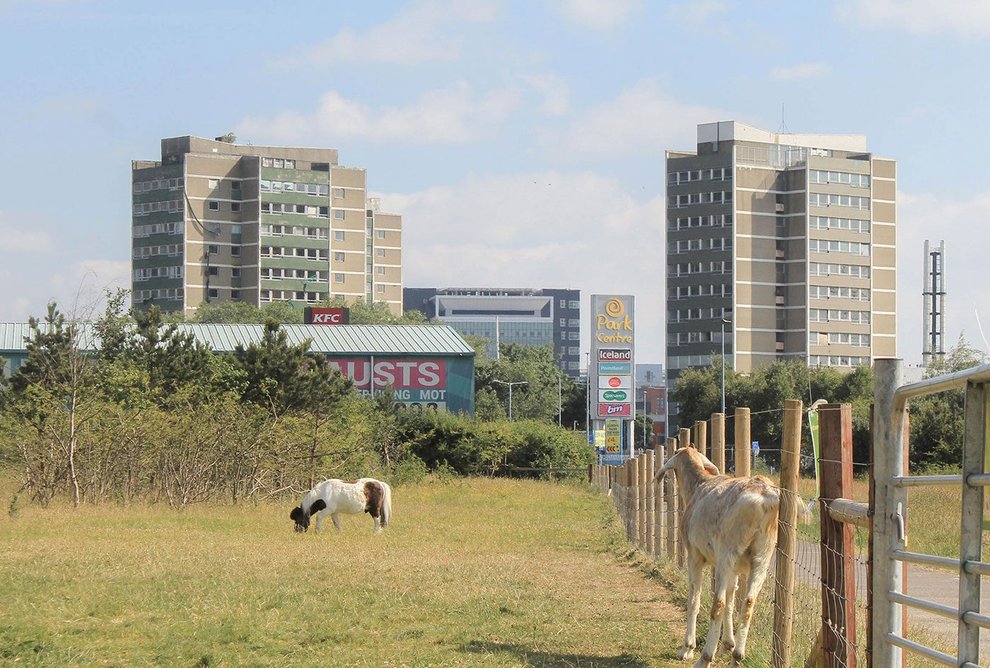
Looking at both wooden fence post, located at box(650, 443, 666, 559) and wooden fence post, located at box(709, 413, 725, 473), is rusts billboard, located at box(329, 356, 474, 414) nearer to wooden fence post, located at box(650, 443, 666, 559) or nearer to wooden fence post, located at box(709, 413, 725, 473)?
wooden fence post, located at box(650, 443, 666, 559)

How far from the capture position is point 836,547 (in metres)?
6.88

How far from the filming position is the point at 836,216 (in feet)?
465

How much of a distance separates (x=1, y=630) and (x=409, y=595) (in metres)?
4.30

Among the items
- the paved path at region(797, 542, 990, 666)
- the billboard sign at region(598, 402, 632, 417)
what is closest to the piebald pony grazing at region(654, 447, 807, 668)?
the paved path at region(797, 542, 990, 666)

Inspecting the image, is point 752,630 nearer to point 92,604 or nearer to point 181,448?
point 92,604

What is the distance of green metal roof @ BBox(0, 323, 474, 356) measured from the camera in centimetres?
7075

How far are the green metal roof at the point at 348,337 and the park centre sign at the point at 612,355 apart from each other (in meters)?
13.2

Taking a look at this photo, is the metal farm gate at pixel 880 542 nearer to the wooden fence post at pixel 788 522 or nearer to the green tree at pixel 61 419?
the wooden fence post at pixel 788 522

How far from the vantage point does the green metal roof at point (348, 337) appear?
70750 mm

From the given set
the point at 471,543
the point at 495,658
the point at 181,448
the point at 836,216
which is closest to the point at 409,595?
the point at 495,658

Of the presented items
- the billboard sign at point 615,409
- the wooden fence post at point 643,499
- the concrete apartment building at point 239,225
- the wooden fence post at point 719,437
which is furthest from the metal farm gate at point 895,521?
the concrete apartment building at point 239,225

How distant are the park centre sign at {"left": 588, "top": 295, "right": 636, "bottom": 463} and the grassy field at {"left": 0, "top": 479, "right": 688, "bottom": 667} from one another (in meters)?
37.0

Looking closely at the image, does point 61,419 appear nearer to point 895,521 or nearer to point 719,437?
point 719,437

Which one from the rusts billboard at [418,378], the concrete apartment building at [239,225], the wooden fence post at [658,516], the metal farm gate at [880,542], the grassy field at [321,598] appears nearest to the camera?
the metal farm gate at [880,542]
